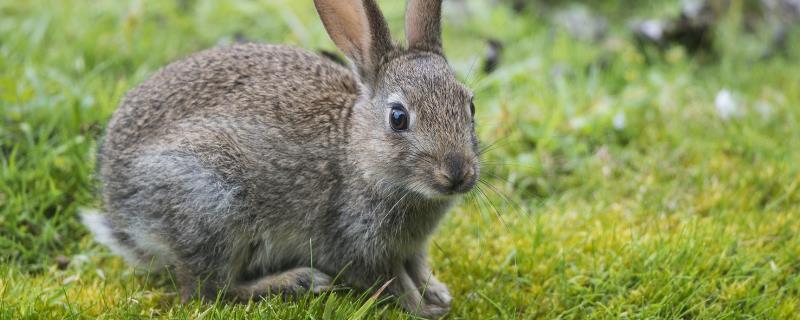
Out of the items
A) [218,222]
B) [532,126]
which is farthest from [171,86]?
[532,126]

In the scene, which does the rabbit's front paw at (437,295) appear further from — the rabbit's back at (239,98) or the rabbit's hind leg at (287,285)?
the rabbit's back at (239,98)

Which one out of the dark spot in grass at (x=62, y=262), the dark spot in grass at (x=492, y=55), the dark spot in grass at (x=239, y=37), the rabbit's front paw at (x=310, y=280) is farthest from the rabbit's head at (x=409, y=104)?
the dark spot in grass at (x=239, y=37)

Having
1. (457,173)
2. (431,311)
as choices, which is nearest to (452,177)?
(457,173)

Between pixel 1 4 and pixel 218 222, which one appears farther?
pixel 1 4

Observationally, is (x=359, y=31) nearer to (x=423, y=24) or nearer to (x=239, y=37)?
(x=423, y=24)

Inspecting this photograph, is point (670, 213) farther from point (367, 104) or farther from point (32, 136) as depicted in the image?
point (32, 136)

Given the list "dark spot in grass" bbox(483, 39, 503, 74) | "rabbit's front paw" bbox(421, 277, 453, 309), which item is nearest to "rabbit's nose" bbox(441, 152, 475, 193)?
"rabbit's front paw" bbox(421, 277, 453, 309)
